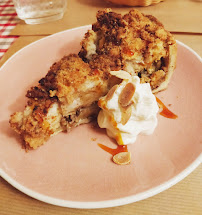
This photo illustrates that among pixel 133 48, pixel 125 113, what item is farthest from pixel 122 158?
pixel 133 48

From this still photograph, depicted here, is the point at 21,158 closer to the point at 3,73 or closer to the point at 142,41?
the point at 3,73

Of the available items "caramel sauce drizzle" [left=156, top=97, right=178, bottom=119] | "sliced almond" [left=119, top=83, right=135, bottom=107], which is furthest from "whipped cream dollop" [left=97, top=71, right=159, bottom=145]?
"caramel sauce drizzle" [left=156, top=97, right=178, bottom=119]

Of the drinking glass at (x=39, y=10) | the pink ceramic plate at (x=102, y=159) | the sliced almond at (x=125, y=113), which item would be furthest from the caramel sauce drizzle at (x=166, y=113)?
the drinking glass at (x=39, y=10)

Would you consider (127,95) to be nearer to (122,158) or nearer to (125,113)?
(125,113)

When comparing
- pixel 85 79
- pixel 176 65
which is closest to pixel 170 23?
pixel 176 65

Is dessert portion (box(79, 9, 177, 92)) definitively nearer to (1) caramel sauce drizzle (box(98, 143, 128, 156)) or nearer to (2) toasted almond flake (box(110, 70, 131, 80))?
(2) toasted almond flake (box(110, 70, 131, 80))

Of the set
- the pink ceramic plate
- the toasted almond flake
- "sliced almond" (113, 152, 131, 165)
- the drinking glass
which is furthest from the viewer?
the drinking glass

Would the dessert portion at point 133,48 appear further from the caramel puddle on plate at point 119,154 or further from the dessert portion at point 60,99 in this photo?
the caramel puddle on plate at point 119,154
